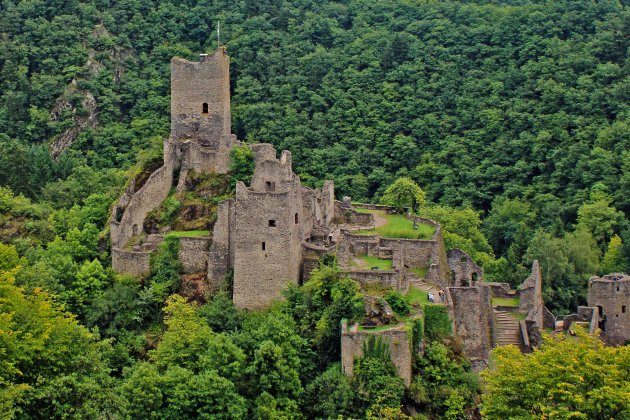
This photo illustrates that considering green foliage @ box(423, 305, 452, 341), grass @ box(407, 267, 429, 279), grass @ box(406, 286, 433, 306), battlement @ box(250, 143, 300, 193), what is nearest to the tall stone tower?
battlement @ box(250, 143, 300, 193)

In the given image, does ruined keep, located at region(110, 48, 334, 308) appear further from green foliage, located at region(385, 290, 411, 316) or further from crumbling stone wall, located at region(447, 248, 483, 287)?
crumbling stone wall, located at region(447, 248, 483, 287)

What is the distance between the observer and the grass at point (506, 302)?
5169 cm

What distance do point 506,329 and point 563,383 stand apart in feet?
48.2

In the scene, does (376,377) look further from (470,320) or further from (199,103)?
(199,103)

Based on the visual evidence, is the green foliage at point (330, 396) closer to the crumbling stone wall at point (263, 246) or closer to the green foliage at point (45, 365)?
the crumbling stone wall at point (263, 246)

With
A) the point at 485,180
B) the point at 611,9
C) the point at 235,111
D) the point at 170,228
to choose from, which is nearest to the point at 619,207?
the point at 485,180

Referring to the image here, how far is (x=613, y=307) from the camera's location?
54.0 m

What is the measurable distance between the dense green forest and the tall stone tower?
396cm

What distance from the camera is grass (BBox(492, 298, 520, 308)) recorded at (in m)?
51.7

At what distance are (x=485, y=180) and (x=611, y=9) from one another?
27.3 m

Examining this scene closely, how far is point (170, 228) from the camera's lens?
52.1 meters

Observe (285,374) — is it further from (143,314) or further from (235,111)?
(235,111)

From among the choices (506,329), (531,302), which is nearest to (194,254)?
(506,329)

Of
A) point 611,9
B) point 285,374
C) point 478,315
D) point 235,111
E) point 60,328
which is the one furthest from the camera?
point 611,9
